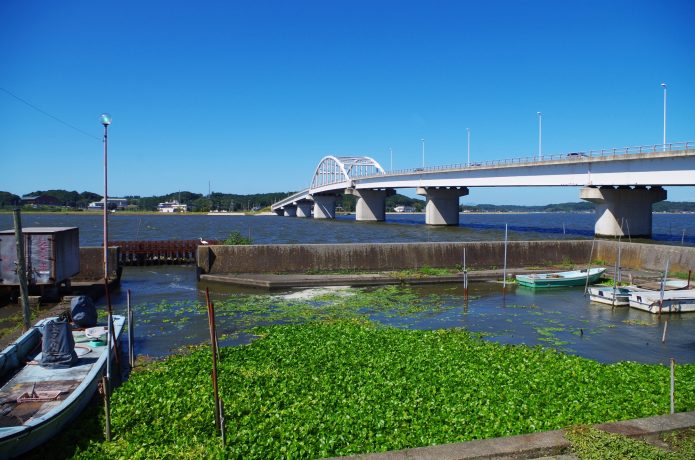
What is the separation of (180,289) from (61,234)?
7.71 meters

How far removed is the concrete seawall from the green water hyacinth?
16.9m

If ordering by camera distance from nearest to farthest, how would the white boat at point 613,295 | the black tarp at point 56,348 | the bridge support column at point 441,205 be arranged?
the black tarp at point 56,348 → the white boat at point 613,295 → the bridge support column at point 441,205

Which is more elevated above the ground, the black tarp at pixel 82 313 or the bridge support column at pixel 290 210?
the bridge support column at pixel 290 210

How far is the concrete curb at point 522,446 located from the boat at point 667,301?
47.5ft

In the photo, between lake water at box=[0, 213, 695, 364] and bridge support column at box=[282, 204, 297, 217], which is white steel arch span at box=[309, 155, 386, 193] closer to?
bridge support column at box=[282, 204, 297, 217]

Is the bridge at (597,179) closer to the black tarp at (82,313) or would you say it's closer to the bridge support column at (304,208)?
the black tarp at (82,313)

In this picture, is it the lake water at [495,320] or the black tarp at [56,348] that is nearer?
the black tarp at [56,348]

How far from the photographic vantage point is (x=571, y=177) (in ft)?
166

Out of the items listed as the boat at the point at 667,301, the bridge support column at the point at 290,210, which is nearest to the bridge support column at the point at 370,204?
the bridge support column at the point at 290,210

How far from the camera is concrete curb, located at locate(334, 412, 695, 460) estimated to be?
6.57 m

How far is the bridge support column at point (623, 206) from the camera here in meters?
49.7

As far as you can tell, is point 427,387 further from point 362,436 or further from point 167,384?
point 167,384

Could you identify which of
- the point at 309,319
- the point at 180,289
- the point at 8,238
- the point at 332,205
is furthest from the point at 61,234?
the point at 332,205

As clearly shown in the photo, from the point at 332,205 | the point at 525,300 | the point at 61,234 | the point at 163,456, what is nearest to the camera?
the point at 163,456
